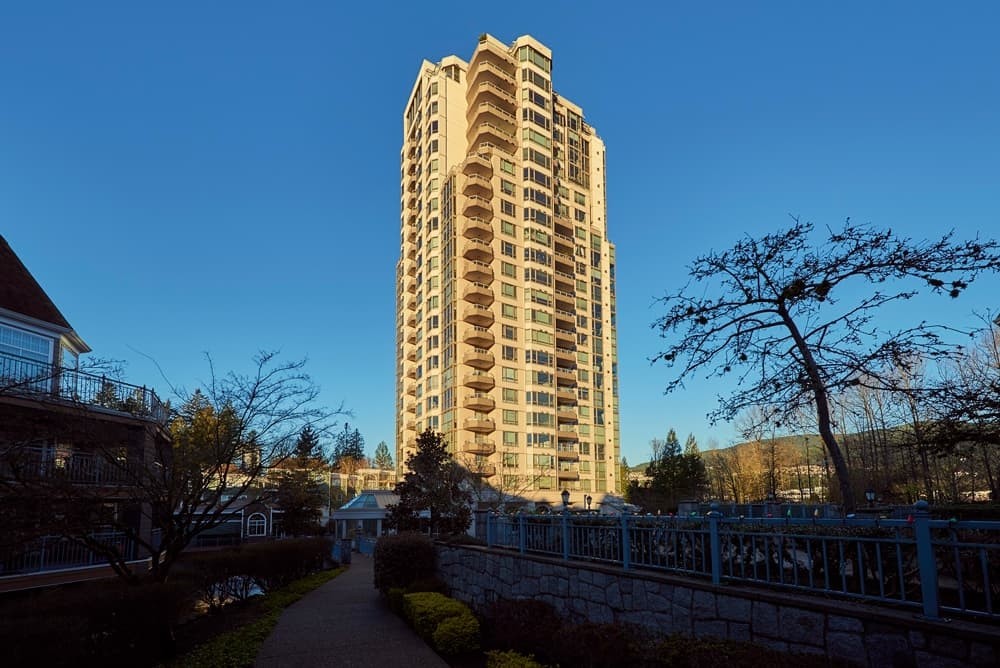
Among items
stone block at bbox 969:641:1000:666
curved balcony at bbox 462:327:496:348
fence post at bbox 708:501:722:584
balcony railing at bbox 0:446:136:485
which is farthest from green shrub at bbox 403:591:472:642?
curved balcony at bbox 462:327:496:348

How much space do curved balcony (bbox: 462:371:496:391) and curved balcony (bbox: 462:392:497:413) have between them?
0.95 metres

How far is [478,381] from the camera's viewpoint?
5738cm

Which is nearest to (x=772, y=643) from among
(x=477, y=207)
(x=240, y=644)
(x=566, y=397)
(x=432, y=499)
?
(x=240, y=644)

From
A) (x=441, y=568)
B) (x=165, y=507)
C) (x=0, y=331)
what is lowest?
(x=441, y=568)

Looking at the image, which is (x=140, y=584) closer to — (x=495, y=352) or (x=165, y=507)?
(x=165, y=507)

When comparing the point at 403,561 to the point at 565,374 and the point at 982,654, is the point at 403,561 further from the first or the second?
the point at 565,374

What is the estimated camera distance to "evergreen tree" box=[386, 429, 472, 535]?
93.0 feet

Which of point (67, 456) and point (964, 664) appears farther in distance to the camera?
point (67, 456)

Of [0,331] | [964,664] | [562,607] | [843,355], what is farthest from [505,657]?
[0,331]

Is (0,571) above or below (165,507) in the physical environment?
below

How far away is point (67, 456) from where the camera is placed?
578 inches

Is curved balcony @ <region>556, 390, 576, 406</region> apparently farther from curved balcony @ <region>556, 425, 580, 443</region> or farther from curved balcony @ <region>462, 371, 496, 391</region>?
curved balcony @ <region>462, 371, 496, 391</region>

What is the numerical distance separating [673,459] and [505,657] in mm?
66226

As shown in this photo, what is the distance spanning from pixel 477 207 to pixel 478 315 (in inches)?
442
